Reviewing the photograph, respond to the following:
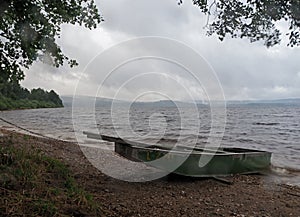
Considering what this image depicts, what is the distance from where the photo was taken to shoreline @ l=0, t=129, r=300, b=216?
209 inches

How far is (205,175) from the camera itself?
25.9 feet

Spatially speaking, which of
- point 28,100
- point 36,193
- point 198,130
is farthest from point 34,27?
point 28,100

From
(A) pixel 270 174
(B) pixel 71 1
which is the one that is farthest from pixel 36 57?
(A) pixel 270 174

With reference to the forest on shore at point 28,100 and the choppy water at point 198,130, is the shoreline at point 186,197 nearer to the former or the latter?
the choppy water at point 198,130

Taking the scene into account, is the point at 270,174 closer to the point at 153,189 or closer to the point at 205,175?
the point at 205,175

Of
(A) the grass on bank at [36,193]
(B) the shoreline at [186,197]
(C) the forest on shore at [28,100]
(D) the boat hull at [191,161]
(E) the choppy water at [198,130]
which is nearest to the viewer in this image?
(A) the grass on bank at [36,193]

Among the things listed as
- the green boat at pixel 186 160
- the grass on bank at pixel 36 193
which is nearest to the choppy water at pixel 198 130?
the green boat at pixel 186 160

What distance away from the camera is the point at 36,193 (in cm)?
457

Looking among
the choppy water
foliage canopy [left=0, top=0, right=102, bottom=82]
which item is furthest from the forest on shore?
foliage canopy [left=0, top=0, right=102, bottom=82]

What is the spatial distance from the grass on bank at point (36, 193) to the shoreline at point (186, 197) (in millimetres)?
466

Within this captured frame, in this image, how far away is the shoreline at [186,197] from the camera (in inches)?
209

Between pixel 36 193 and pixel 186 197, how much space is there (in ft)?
10.3

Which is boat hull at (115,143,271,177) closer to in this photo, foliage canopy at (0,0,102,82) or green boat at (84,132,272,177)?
green boat at (84,132,272,177)

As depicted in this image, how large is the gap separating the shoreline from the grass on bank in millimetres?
466
